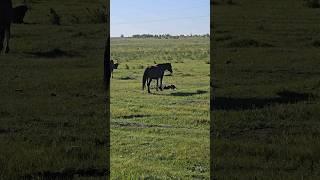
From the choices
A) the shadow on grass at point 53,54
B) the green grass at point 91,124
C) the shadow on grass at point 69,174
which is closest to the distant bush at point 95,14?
the shadow on grass at point 53,54

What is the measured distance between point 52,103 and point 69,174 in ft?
18.1

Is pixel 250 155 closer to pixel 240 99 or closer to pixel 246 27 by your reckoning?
pixel 240 99

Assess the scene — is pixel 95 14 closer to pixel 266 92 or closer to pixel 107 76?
pixel 107 76

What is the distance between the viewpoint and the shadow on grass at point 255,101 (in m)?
13.3

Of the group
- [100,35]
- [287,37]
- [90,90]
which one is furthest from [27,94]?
[287,37]

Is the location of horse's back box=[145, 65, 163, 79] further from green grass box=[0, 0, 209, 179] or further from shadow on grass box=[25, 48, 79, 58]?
shadow on grass box=[25, 48, 79, 58]

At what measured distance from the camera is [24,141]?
10.0 metres

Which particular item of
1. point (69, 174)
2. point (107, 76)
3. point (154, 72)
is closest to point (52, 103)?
point (107, 76)

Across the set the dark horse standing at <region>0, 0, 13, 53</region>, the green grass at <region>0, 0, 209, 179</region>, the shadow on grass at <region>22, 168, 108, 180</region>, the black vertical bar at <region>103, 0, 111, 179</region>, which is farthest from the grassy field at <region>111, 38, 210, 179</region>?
the dark horse standing at <region>0, 0, 13, 53</region>

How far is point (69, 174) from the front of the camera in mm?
8391

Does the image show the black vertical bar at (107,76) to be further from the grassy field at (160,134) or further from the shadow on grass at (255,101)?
the shadow on grass at (255,101)

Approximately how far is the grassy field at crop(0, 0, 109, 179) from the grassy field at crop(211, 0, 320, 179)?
2501 millimetres

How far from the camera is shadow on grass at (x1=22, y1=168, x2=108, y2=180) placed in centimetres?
823

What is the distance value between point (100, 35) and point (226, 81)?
32.7 feet
